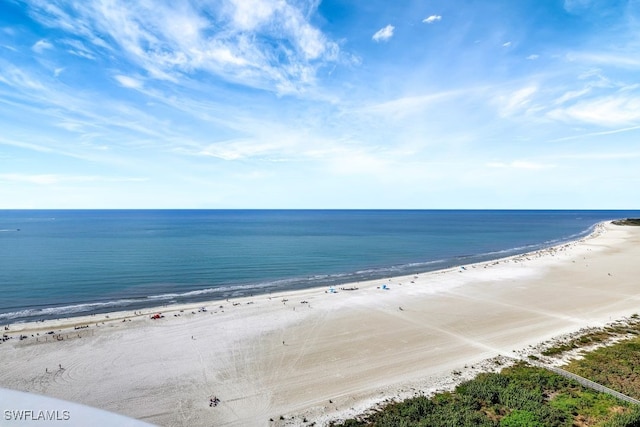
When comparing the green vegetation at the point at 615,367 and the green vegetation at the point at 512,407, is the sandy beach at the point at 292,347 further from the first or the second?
the green vegetation at the point at 615,367

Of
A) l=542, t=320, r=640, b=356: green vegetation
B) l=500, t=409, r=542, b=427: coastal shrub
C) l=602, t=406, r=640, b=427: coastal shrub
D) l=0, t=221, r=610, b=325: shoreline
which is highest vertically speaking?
l=0, t=221, r=610, b=325: shoreline

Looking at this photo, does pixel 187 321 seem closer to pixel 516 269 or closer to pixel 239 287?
pixel 239 287

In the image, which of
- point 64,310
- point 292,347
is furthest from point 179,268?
point 292,347

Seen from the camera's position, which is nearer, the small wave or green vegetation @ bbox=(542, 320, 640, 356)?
green vegetation @ bbox=(542, 320, 640, 356)

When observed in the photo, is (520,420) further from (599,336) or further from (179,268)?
(179,268)

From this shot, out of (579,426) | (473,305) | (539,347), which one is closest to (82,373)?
(579,426)

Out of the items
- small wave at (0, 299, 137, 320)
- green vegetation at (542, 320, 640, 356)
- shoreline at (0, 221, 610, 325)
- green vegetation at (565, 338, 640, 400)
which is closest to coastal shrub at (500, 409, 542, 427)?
green vegetation at (565, 338, 640, 400)

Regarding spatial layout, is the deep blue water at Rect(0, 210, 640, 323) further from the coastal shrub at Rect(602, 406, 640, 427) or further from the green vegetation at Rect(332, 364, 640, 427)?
the coastal shrub at Rect(602, 406, 640, 427)
